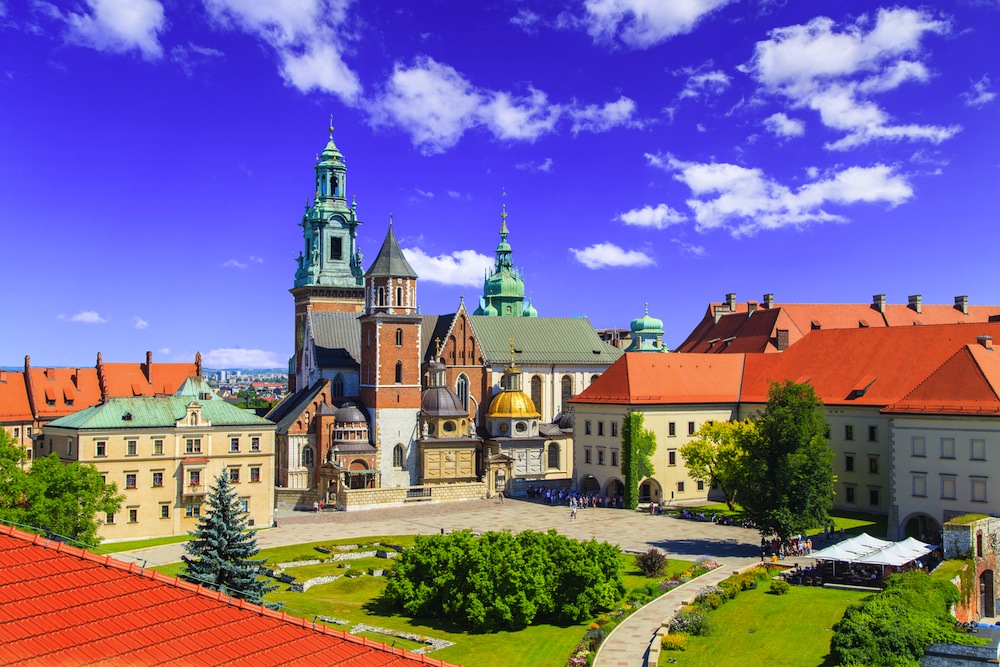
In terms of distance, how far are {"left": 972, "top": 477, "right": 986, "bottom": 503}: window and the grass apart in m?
13.4

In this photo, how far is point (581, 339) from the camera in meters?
94.0

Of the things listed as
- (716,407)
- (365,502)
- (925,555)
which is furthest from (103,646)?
(716,407)

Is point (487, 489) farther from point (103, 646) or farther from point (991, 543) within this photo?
point (103, 646)

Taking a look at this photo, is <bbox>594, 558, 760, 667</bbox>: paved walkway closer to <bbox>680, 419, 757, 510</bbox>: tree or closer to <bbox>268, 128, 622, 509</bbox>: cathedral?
<bbox>680, 419, 757, 510</bbox>: tree

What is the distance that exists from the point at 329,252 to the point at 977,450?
6595cm

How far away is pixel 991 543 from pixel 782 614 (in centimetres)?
1408

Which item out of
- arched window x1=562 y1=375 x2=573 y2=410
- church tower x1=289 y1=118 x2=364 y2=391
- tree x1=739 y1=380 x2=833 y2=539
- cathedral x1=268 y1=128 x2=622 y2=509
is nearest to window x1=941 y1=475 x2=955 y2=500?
tree x1=739 y1=380 x2=833 y2=539

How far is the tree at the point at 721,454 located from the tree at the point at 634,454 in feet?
9.98

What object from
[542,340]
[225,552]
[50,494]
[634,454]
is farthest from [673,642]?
[542,340]

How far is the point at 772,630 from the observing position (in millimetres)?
35062

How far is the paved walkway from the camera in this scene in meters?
32.5

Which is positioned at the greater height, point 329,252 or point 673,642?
point 329,252

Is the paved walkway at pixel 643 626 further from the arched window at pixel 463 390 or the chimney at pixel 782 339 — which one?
the arched window at pixel 463 390

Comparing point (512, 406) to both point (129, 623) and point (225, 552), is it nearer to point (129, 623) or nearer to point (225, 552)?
point (225, 552)
